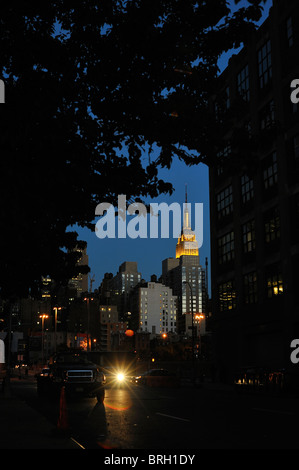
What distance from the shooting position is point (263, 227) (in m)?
41.7

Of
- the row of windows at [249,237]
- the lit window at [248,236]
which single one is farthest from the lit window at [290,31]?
the lit window at [248,236]

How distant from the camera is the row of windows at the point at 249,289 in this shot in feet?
129

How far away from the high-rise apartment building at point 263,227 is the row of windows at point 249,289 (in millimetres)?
74

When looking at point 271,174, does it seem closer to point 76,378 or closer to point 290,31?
point 290,31

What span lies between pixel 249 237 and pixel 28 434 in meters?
35.3

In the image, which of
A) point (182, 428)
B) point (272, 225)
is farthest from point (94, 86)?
point (272, 225)

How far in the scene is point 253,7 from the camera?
25.6 ft

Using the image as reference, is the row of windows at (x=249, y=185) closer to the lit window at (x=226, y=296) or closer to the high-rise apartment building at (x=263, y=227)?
the high-rise apartment building at (x=263, y=227)
